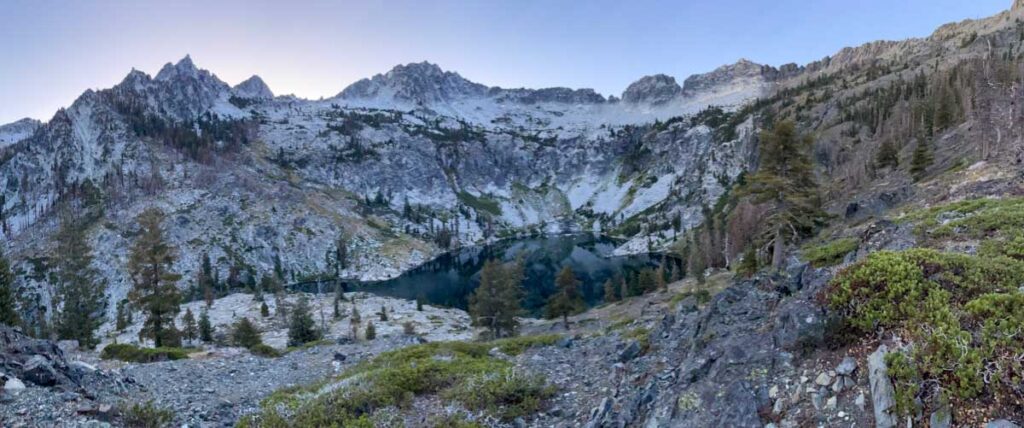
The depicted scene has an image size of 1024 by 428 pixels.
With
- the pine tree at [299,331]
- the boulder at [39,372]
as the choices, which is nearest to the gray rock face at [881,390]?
the boulder at [39,372]

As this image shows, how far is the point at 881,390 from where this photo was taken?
334 inches

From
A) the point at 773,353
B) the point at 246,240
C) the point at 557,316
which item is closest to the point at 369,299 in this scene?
the point at 557,316

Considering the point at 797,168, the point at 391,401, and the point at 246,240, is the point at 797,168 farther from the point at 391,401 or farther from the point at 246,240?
the point at 246,240

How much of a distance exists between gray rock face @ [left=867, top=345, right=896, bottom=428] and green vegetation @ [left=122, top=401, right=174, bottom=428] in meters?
19.3

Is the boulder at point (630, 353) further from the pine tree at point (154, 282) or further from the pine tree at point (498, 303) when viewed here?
the pine tree at point (154, 282)

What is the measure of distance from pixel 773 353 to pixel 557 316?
65034 millimetres

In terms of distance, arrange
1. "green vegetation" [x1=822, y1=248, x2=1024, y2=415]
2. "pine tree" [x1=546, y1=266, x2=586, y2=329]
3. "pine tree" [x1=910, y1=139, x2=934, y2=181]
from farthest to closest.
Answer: "pine tree" [x1=546, y1=266, x2=586, y2=329] → "pine tree" [x1=910, y1=139, x2=934, y2=181] → "green vegetation" [x1=822, y1=248, x2=1024, y2=415]

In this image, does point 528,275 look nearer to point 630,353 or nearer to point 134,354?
point 134,354

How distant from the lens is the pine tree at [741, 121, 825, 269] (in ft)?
104

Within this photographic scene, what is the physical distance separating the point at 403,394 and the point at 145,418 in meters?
8.24

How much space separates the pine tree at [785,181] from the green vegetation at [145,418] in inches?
1318

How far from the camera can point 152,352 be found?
3195 centimetres

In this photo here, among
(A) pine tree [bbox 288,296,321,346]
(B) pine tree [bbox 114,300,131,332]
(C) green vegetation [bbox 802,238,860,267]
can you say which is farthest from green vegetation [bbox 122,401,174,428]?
(B) pine tree [bbox 114,300,131,332]

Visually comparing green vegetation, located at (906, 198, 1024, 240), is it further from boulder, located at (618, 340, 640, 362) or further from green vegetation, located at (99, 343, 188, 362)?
green vegetation, located at (99, 343, 188, 362)
